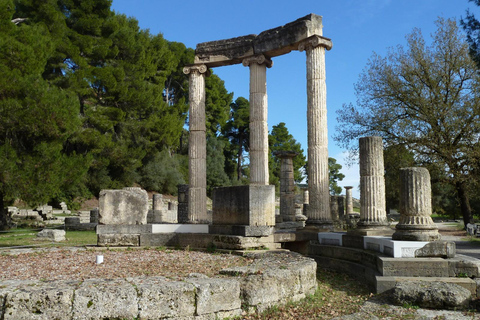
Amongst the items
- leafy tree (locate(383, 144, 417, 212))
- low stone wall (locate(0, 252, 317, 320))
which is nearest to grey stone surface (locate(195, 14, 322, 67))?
leafy tree (locate(383, 144, 417, 212))

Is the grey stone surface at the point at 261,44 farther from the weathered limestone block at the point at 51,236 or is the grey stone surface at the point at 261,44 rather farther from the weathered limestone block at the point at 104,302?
the weathered limestone block at the point at 104,302

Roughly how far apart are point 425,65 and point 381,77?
2135mm

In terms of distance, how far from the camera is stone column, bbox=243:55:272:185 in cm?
1384

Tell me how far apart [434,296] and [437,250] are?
1.48 m

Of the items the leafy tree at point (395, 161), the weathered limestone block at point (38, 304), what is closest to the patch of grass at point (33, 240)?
the weathered limestone block at point (38, 304)

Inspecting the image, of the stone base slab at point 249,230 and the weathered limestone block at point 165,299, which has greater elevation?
the stone base slab at point 249,230

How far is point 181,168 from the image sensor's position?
3909 centimetres

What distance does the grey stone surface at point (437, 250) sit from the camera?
22.4 feet

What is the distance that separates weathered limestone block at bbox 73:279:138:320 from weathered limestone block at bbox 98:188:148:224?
6.67 meters

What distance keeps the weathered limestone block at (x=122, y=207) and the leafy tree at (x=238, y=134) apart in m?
34.9

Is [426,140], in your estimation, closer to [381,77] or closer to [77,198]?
[381,77]

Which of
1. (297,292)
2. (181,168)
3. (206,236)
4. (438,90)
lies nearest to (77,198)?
(181,168)

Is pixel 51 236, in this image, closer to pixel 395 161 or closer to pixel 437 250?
pixel 437 250

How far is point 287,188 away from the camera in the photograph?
19094mm
